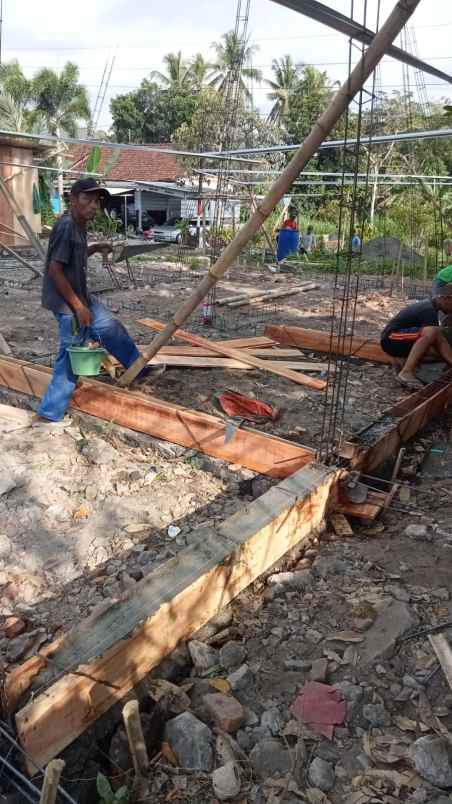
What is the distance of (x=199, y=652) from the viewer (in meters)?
2.41

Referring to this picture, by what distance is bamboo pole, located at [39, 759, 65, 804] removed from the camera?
158 centimetres

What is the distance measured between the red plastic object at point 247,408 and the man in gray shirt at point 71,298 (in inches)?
37.9

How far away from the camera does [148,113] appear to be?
1620 inches

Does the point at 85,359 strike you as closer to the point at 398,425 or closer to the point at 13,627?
the point at 13,627

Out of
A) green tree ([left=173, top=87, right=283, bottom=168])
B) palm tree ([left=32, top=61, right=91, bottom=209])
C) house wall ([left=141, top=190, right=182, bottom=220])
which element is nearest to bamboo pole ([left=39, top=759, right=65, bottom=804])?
green tree ([left=173, top=87, right=283, bottom=168])

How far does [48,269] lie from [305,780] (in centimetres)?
342

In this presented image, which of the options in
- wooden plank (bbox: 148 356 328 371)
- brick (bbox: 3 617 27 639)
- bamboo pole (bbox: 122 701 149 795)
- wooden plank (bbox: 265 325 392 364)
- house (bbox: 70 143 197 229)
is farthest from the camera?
house (bbox: 70 143 197 229)

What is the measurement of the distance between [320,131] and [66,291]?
6.52 feet

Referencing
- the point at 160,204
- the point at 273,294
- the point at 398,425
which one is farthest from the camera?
the point at 160,204

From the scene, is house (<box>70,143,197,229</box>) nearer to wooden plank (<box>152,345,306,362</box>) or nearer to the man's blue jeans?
wooden plank (<box>152,345,306,362</box>)

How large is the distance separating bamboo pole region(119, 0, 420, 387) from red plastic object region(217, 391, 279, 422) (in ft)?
3.34

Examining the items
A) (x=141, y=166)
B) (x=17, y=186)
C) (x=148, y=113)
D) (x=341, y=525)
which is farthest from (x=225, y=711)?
(x=148, y=113)

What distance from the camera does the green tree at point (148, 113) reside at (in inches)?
1564

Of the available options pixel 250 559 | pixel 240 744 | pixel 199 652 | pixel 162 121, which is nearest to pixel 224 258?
pixel 250 559
